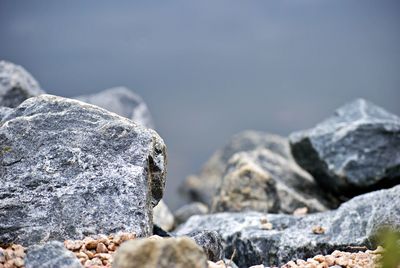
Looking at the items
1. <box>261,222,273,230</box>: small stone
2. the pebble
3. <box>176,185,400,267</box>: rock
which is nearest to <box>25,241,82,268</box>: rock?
the pebble

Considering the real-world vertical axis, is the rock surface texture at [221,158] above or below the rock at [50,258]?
below

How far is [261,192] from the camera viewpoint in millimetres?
9734

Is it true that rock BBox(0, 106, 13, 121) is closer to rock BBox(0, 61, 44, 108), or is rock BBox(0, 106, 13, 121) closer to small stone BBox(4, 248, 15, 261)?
small stone BBox(4, 248, 15, 261)

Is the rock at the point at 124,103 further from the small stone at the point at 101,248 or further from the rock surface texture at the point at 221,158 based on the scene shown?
the small stone at the point at 101,248

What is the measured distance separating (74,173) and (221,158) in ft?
42.3

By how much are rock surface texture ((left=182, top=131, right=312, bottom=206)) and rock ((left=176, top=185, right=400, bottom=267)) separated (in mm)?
8643

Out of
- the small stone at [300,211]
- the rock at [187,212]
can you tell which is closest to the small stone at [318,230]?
the small stone at [300,211]

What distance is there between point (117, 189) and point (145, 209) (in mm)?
302

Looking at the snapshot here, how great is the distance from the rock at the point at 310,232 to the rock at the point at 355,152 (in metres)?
2.38

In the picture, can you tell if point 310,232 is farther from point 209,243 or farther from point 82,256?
point 82,256

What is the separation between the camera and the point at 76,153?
4727 mm

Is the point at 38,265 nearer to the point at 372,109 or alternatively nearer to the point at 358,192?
the point at 358,192

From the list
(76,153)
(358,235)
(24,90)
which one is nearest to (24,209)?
(76,153)

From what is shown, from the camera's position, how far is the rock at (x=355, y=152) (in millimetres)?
9250
